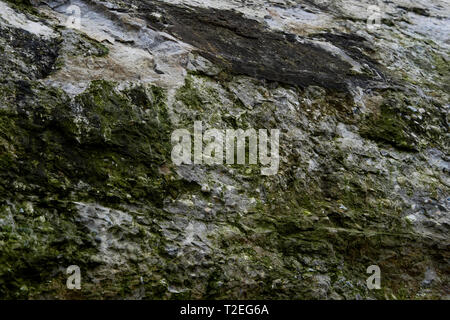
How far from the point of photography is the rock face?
4.94 metres

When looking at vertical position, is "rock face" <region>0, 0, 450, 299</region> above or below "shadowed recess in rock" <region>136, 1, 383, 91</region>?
below

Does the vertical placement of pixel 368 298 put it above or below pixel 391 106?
below

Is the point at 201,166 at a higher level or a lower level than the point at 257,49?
lower

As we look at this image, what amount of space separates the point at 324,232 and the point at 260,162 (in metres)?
1.31

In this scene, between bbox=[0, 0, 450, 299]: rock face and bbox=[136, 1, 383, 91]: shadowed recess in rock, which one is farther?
bbox=[136, 1, 383, 91]: shadowed recess in rock

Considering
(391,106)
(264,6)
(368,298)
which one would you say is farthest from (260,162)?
(264,6)

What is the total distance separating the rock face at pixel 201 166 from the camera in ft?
16.2

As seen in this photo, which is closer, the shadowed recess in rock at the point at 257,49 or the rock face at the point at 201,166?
the rock face at the point at 201,166

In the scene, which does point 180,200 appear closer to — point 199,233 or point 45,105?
point 199,233

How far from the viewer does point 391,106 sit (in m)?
7.57

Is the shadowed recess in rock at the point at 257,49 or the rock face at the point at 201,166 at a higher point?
the shadowed recess in rock at the point at 257,49

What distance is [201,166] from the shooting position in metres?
6.00

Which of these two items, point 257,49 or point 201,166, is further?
point 257,49

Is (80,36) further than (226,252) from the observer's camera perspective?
Yes
